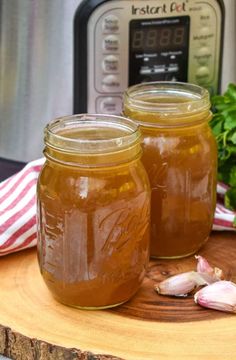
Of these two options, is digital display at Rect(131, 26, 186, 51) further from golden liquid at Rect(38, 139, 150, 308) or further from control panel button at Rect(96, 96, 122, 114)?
golden liquid at Rect(38, 139, 150, 308)

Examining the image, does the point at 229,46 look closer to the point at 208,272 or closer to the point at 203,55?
the point at 203,55

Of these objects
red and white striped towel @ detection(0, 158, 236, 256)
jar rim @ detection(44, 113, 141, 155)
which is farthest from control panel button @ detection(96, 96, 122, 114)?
jar rim @ detection(44, 113, 141, 155)

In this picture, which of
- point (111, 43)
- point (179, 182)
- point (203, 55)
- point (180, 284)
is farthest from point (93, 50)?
point (180, 284)

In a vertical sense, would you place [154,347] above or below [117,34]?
below

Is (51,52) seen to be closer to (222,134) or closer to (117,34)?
(117,34)

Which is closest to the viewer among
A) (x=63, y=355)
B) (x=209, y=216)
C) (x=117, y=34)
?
(x=63, y=355)

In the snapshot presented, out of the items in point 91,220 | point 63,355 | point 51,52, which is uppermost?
point 51,52

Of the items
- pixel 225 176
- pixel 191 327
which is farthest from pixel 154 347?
pixel 225 176
